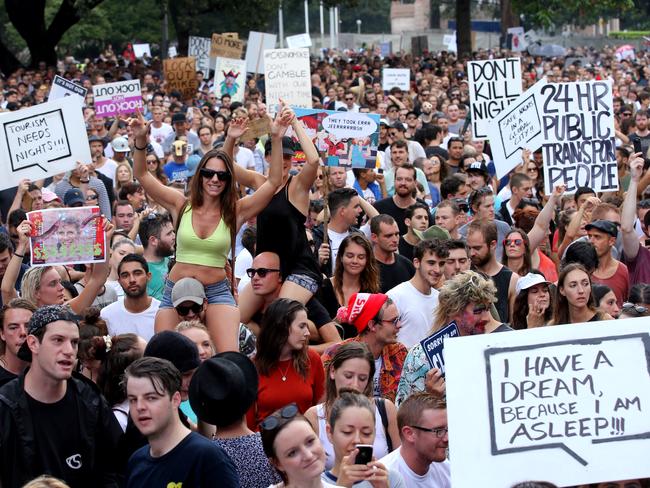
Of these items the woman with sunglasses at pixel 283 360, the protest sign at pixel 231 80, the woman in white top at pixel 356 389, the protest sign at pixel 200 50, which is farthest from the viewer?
the protest sign at pixel 200 50

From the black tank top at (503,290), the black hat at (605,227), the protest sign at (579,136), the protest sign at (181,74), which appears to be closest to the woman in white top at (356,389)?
the black tank top at (503,290)

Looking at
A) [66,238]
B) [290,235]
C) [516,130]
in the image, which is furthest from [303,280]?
[516,130]

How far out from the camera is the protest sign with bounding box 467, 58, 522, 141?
49.4 feet

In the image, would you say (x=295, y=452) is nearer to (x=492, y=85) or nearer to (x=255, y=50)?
(x=492, y=85)

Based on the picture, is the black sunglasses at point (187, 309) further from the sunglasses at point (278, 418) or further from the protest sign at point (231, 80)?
the protest sign at point (231, 80)

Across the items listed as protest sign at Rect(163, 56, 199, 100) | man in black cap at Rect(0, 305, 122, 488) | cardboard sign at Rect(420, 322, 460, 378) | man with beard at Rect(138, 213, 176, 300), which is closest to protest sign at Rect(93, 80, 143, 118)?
protest sign at Rect(163, 56, 199, 100)

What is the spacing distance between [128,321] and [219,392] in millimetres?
2839

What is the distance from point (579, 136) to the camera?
11359mm

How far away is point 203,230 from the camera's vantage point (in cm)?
716

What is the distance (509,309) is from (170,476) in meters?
4.26

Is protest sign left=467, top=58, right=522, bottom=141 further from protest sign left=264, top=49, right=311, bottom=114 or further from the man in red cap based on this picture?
the man in red cap

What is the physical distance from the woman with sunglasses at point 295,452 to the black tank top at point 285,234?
321cm

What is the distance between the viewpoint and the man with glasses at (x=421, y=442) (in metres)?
5.17

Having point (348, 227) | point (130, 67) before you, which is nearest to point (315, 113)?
point (348, 227)
